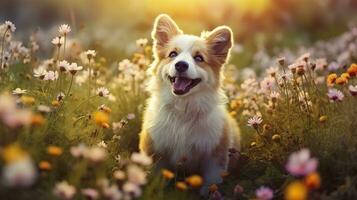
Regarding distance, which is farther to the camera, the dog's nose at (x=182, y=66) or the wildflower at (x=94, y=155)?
the dog's nose at (x=182, y=66)

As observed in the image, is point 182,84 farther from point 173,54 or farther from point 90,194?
point 90,194

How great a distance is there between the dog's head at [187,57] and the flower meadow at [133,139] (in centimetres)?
49

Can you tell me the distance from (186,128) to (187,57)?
59 centimetres

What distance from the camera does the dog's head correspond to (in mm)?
4996

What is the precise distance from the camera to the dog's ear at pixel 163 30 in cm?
549

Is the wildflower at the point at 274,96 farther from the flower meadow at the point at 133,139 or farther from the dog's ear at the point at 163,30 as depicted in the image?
the dog's ear at the point at 163,30

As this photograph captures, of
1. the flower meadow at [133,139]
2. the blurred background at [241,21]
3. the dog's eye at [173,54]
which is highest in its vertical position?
the blurred background at [241,21]

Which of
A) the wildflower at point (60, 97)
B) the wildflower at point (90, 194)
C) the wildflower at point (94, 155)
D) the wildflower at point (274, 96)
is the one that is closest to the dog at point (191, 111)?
the wildflower at point (274, 96)

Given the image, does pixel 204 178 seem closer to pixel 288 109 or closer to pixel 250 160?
pixel 250 160

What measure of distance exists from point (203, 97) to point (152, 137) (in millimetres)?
547

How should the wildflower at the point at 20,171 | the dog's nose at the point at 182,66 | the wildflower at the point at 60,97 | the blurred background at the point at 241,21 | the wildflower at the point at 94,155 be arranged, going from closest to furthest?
the wildflower at the point at 20,171 < the wildflower at the point at 94,155 < the wildflower at the point at 60,97 < the dog's nose at the point at 182,66 < the blurred background at the point at 241,21

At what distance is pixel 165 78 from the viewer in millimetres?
5160

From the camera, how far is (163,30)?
217 inches

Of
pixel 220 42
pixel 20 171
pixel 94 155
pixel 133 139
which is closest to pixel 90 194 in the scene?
pixel 94 155
